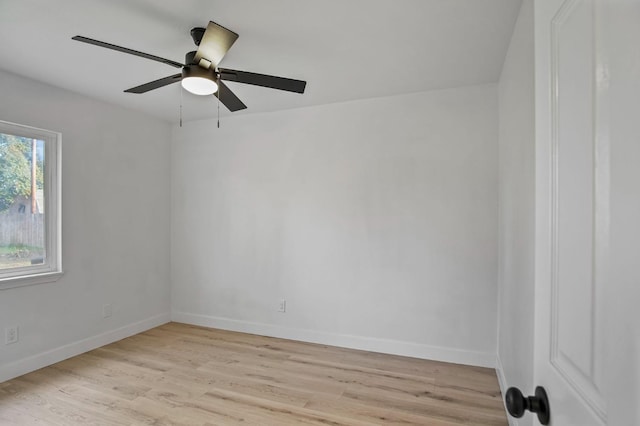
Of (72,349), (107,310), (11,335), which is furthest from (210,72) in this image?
(72,349)

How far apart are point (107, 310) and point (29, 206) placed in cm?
126

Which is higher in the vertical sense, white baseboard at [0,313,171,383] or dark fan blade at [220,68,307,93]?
dark fan blade at [220,68,307,93]

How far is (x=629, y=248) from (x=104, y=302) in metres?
4.13

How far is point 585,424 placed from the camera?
53 centimetres

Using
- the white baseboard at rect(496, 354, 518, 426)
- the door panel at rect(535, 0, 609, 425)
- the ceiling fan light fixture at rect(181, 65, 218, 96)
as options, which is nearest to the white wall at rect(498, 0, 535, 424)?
the white baseboard at rect(496, 354, 518, 426)

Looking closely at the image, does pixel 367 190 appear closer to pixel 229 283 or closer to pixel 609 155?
pixel 229 283

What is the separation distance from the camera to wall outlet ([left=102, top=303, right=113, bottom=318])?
3467mm

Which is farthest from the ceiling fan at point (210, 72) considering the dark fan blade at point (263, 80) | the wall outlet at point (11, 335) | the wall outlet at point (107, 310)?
the wall outlet at point (107, 310)

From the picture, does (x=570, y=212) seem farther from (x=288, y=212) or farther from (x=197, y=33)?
(x=288, y=212)

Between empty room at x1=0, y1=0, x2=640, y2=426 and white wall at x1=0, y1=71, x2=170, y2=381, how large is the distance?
2 cm

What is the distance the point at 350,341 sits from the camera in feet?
11.2

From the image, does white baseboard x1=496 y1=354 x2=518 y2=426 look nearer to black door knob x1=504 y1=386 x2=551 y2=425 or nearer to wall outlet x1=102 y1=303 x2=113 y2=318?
black door knob x1=504 y1=386 x2=551 y2=425

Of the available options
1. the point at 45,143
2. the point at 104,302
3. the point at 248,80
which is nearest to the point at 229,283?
the point at 104,302

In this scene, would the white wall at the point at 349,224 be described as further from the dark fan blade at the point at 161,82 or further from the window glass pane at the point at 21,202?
the dark fan blade at the point at 161,82
